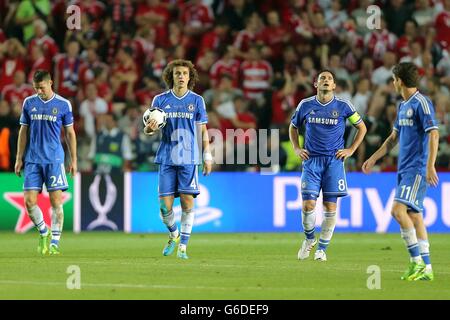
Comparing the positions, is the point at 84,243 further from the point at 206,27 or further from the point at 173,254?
the point at 206,27

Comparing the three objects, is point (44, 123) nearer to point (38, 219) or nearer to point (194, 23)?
point (38, 219)

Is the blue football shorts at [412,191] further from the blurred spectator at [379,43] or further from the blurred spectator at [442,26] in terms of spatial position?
the blurred spectator at [442,26]

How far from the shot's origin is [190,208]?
14.1m

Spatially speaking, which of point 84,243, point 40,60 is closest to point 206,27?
point 40,60

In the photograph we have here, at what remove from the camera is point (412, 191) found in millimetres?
11234

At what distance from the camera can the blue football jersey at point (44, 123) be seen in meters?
14.8

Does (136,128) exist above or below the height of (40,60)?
below

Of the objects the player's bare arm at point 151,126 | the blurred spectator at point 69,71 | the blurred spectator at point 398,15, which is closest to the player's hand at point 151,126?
the player's bare arm at point 151,126

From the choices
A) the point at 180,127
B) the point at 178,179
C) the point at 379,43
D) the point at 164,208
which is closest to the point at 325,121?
the point at 180,127

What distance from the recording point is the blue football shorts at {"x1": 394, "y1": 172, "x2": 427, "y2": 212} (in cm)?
1123

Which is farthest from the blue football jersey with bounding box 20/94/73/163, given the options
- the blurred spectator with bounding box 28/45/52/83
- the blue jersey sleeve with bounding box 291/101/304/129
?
the blurred spectator with bounding box 28/45/52/83
